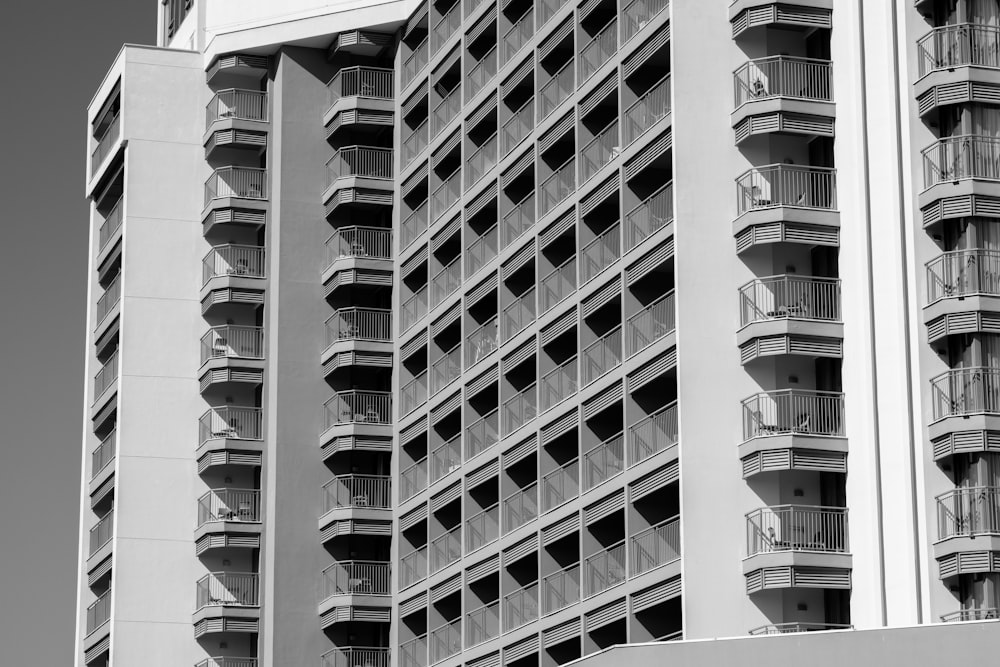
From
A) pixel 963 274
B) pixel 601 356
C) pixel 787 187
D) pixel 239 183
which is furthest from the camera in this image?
pixel 239 183

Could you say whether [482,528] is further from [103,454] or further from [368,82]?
[103,454]

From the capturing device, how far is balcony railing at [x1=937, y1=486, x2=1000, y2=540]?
55.5 metres

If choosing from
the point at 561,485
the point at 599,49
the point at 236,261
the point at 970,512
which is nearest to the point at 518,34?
the point at 599,49

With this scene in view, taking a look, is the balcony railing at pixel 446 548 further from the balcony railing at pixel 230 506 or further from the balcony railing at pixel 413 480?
the balcony railing at pixel 230 506

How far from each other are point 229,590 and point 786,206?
33.4 m

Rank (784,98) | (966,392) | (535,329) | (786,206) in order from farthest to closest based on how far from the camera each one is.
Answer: (535,329) < (784,98) < (786,206) < (966,392)

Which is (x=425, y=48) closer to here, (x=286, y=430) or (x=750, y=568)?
(x=286, y=430)

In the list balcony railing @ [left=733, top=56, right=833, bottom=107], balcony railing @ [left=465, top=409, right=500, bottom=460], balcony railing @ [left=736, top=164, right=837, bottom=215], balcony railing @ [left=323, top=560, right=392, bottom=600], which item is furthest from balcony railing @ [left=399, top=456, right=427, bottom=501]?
balcony railing @ [left=733, top=56, right=833, bottom=107]

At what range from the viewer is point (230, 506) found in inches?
3324

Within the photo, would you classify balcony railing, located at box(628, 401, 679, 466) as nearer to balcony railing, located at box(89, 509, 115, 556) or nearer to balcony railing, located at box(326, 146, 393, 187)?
balcony railing, located at box(326, 146, 393, 187)

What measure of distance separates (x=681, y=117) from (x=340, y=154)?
26.1 m

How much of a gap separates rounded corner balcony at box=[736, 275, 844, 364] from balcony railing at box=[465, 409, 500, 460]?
1523cm

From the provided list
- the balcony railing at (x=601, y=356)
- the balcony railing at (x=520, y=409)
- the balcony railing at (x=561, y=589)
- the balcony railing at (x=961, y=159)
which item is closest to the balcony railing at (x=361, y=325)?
the balcony railing at (x=520, y=409)

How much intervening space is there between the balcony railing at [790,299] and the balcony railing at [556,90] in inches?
504
